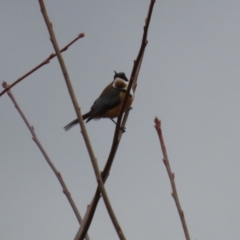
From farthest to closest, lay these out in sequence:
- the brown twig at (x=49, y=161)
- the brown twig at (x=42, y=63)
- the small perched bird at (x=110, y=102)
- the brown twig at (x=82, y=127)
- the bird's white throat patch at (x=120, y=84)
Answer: the bird's white throat patch at (x=120, y=84)
the small perched bird at (x=110, y=102)
the brown twig at (x=49, y=161)
the brown twig at (x=42, y=63)
the brown twig at (x=82, y=127)

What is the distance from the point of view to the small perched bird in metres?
7.84

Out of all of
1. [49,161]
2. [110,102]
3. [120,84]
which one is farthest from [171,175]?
[120,84]

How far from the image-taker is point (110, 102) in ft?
25.8

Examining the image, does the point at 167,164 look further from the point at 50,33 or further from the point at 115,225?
the point at 50,33

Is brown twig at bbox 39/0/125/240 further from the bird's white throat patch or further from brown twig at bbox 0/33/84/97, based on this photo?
the bird's white throat patch

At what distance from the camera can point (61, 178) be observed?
273 cm

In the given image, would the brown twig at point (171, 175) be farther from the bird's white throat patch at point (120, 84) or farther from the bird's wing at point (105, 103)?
the bird's white throat patch at point (120, 84)

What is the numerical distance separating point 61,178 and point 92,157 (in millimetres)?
683

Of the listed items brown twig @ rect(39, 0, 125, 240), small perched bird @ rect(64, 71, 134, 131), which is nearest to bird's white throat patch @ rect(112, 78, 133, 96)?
small perched bird @ rect(64, 71, 134, 131)

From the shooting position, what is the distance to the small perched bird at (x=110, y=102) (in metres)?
7.84

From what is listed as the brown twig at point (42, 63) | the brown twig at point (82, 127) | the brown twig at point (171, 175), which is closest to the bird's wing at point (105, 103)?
the brown twig at point (42, 63)

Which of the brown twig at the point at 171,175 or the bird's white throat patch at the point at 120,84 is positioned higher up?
the bird's white throat patch at the point at 120,84

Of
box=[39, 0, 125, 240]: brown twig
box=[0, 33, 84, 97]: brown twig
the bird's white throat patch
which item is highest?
the bird's white throat patch

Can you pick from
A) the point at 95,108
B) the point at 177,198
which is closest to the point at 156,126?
the point at 177,198
